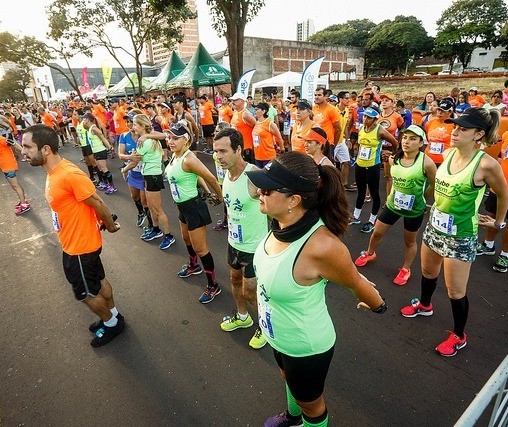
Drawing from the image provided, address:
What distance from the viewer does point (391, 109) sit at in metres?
6.88

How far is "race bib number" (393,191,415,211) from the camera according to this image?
3525mm

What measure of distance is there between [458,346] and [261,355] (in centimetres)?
191

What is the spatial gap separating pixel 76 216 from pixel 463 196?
3.56m

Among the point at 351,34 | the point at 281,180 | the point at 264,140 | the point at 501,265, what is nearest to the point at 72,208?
the point at 281,180

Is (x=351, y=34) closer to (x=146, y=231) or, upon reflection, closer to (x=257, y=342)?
(x=146, y=231)

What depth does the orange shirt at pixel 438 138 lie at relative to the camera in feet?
18.4

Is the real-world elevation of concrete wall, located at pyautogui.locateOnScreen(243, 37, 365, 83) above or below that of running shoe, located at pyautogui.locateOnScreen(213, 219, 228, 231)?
above

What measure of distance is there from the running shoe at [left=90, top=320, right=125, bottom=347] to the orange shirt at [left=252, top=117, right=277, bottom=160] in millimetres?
4237

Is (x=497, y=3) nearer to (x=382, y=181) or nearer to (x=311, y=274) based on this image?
(x=382, y=181)

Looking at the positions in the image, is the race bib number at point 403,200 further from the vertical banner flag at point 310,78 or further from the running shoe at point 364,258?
the vertical banner flag at point 310,78

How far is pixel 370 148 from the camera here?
503 cm

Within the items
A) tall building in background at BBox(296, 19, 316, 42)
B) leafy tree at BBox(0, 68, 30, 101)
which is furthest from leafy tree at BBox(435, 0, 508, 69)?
tall building in background at BBox(296, 19, 316, 42)

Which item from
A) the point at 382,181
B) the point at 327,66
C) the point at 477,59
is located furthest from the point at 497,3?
the point at 382,181

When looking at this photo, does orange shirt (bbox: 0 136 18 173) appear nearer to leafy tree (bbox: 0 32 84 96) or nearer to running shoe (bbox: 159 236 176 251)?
running shoe (bbox: 159 236 176 251)
